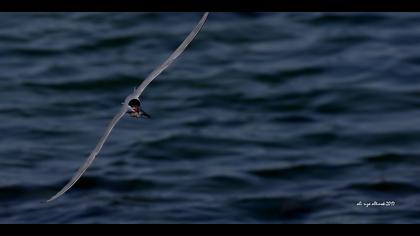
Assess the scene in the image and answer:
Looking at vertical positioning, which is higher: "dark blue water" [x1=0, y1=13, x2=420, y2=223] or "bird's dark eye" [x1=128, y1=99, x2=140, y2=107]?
"dark blue water" [x1=0, y1=13, x2=420, y2=223]

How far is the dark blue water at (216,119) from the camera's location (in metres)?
5.77

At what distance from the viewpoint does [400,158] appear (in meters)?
6.57

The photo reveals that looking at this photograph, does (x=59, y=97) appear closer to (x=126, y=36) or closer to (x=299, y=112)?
(x=126, y=36)

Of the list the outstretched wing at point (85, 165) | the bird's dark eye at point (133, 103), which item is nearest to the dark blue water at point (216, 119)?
the bird's dark eye at point (133, 103)

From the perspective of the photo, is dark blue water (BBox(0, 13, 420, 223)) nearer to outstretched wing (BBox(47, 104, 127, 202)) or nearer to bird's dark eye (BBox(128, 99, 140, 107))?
bird's dark eye (BBox(128, 99, 140, 107))

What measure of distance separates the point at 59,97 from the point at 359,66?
8.45 ft

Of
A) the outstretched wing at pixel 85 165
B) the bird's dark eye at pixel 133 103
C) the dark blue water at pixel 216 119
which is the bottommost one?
the outstretched wing at pixel 85 165

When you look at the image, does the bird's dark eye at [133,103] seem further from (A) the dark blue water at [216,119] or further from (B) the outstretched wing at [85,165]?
(A) the dark blue water at [216,119]

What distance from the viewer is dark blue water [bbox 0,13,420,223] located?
5.77 m

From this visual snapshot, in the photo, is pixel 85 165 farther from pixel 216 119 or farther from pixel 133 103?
pixel 216 119

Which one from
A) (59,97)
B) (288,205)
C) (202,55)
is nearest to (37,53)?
(59,97)

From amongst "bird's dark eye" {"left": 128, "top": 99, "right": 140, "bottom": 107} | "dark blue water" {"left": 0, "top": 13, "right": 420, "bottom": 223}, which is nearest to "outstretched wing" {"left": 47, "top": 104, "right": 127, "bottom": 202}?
"bird's dark eye" {"left": 128, "top": 99, "right": 140, "bottom": 107}

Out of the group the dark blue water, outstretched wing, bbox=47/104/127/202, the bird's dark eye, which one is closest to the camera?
outstretched wing, bbox=47/104/127/202

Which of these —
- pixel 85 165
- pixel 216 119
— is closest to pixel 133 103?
pixel 85 165
